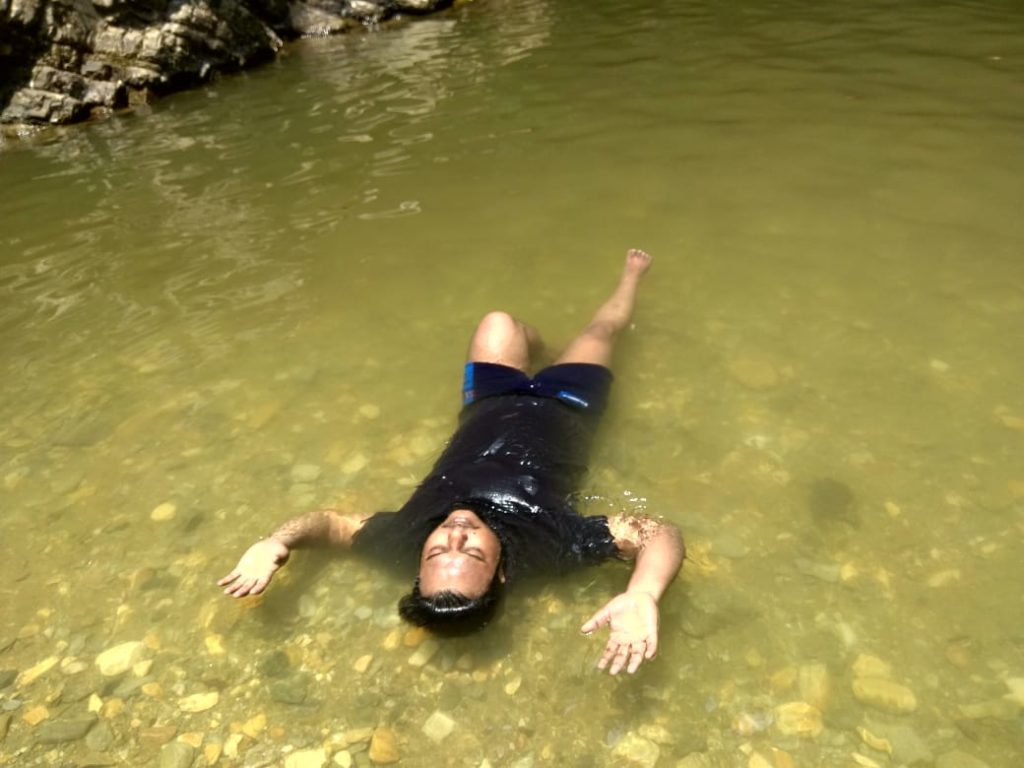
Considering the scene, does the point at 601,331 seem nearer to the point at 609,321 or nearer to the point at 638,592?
the point at 609,321

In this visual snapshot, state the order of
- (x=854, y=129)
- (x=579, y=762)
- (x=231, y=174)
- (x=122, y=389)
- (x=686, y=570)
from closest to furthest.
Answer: (x=579, y=762)
(x=686, y=570)
(x=122, y=389)
(x=854, y=129)
(x=231, y=174)

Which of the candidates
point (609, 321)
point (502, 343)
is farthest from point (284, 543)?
point (609, 321)

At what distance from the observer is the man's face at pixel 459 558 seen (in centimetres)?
363

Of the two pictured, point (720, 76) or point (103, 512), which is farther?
point (720, 76)

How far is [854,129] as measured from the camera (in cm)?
852

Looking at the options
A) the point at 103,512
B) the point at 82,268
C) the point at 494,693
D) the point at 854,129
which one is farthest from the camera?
the point at 854,129

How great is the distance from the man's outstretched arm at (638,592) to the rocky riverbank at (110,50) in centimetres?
1277

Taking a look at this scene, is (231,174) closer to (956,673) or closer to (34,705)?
(34,705)

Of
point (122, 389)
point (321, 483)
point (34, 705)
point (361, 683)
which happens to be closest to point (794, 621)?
point (361, 683)

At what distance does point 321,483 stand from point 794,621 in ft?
8.78

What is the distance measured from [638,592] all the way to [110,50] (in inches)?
565

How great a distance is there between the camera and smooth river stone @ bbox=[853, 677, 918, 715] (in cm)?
319

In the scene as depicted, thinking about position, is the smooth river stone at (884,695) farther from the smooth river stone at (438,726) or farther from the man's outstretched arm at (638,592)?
the smooth river stone at (438,726)

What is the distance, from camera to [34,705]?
351 centimetres
